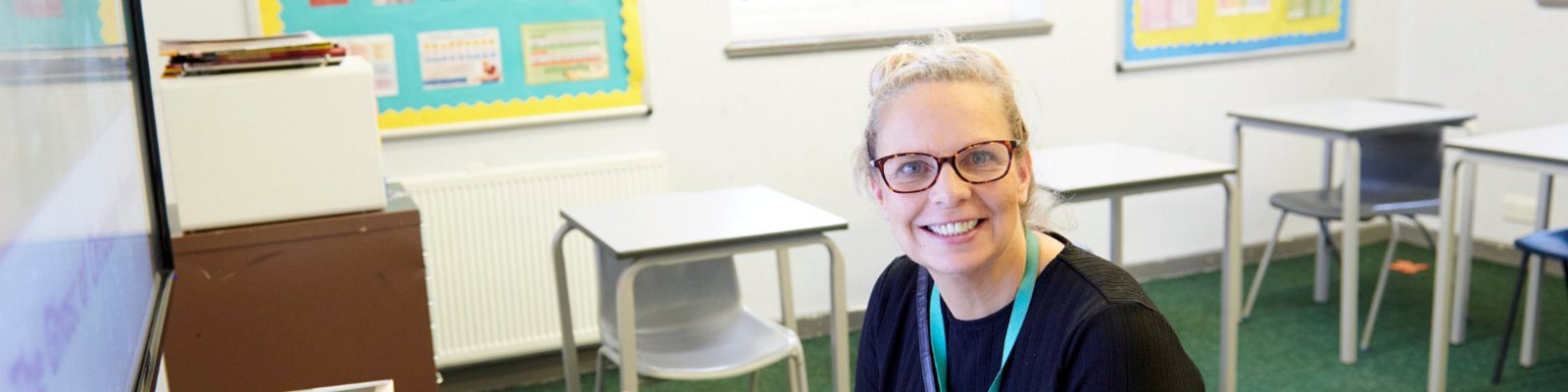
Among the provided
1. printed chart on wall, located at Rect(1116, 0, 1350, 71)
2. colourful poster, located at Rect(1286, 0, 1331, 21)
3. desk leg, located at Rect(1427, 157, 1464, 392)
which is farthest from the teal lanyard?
colourful poster, located at Rect(1286, 0, 1331, 21)

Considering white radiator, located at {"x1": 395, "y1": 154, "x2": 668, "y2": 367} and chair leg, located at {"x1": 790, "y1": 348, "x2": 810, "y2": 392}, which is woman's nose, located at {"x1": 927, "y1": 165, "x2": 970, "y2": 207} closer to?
chair leg, located at {"x1": 790, "y1": 348, "x2": 810, "y2": 392}

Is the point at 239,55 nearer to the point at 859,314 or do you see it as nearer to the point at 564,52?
the point at 564,52

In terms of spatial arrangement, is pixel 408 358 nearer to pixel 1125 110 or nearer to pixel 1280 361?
pixel 1280 361

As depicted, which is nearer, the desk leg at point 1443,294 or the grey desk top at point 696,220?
the grey desk top at point 696,220

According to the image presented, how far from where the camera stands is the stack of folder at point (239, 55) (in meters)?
1.75

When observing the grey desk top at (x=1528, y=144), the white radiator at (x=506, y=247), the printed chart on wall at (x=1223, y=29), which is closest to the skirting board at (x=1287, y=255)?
the printed chart on wall at (x=1223, y=29)

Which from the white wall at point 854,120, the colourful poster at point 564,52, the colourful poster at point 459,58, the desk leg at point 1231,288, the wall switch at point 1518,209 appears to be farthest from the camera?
the wall switch at point 1518,209

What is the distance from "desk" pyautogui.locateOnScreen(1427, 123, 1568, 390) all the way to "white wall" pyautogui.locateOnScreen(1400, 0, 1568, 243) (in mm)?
936

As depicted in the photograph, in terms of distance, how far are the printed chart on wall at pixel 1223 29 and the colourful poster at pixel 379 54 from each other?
2.23 metres

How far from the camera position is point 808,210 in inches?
89.9

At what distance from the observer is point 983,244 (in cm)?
117

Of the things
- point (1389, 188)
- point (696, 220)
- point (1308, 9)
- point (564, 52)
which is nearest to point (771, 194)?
point (696, 220)

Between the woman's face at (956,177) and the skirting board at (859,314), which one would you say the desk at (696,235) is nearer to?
the skirting board at (859,314)

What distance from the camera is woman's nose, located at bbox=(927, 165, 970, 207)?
45.4 inches
